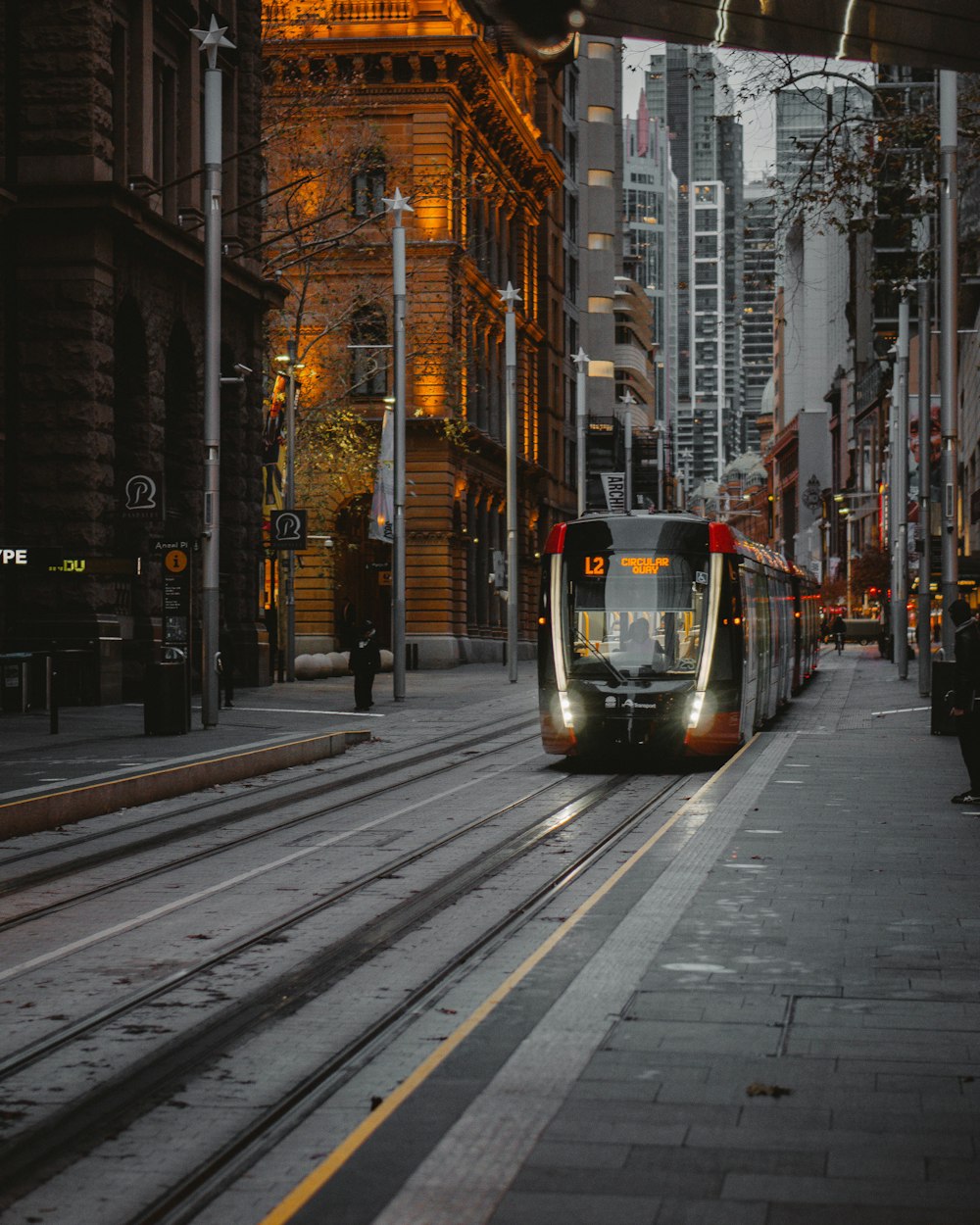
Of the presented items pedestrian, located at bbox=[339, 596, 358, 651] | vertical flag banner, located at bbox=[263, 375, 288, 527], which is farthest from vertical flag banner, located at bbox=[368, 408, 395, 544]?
pedestrian, located at bbox=[339, 596, 358, 651]

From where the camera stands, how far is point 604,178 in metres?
105

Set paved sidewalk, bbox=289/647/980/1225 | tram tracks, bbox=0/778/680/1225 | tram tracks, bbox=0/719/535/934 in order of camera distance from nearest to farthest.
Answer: paved sidewalk, bbox=289/647/980/1225, tram tracks, bbox=0/778/680/1225, tram tracks, bbox=0/719/535/934

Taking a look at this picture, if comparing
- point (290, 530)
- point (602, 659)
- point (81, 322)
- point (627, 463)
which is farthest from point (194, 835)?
point (627, 463)

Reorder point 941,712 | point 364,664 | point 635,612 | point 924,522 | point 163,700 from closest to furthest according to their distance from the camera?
point 635,612
point 163,700
point 941,712
point 364,664
point 924,522

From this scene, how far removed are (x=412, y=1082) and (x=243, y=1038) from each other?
48.8 inches

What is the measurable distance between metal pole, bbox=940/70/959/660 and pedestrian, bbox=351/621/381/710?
32.8ft

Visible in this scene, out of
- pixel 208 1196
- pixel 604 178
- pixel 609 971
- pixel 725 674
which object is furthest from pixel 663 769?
pixel 604 178

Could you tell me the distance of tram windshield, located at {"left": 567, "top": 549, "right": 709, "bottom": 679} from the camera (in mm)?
21266

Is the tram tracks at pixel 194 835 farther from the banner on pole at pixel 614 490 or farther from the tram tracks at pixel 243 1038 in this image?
the banner on pole at pixel 614 490

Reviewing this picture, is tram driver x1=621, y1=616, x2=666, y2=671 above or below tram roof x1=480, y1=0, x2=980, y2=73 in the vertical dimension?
below

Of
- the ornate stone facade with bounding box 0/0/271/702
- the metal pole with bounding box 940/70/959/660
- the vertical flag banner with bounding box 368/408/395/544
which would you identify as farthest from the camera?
the vertical flag banner with bounding box 368/408/395/544

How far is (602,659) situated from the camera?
2130 centimetres

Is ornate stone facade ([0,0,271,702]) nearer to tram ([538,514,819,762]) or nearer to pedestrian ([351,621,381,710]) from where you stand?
pedestrian ([351,621,381,710])

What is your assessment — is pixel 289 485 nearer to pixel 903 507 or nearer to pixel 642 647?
pixel 903 507
